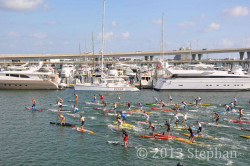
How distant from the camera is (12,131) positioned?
2658 cm

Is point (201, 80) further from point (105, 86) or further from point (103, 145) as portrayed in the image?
point (103, 145)

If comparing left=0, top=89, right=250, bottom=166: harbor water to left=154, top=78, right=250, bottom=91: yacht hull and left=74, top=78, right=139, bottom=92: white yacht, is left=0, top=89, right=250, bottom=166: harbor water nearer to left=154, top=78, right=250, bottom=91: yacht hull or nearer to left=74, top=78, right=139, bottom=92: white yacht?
left=74, top=78, right=139, bottom=92: white yacht

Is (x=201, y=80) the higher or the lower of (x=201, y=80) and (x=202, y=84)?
the higher

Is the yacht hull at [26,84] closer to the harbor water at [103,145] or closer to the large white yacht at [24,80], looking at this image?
the large white yacht at [24,80]

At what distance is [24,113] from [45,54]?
11570 centimetres

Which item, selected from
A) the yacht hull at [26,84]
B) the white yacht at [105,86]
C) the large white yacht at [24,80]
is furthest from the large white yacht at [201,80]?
the large white yacht at [24,80]

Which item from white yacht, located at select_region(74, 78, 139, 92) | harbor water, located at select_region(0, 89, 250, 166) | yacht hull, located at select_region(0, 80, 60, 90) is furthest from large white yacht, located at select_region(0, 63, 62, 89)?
harbor water, located at select_region(0, 89, 250, 166)

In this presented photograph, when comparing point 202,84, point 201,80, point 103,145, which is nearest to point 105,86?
point 201,80

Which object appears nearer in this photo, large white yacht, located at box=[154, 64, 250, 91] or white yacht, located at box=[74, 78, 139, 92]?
white yacht, located at box=[74, 78, 139, 92]

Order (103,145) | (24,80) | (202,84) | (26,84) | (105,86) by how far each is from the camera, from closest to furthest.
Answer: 1. (103,145)
2. (105,86)
3. (24,80)
4. (26,84)
5. (202,84)

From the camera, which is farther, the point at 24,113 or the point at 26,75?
the point at 26,75

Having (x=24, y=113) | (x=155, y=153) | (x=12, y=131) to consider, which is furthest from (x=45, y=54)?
(x=155, y=153)

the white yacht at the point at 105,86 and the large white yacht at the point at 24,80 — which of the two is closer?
the white yacht at the point at 105,86

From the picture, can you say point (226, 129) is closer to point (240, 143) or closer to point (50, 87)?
point (240, 143)
